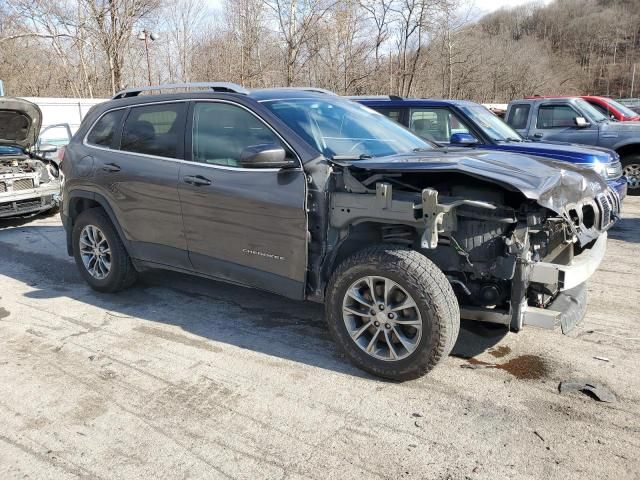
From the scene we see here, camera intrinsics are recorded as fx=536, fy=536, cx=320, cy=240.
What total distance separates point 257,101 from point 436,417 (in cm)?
254

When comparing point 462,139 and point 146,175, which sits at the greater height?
point 462,139

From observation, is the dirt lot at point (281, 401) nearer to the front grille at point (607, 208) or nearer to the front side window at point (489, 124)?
the front grille at point (607, 208)

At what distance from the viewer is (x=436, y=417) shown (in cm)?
306

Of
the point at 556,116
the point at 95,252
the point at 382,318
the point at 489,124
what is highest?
the point at 556,116

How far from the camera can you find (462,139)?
707 cm

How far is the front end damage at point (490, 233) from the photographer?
3.23 m

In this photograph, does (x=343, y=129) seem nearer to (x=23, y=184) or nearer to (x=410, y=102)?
(x=410, y=102)

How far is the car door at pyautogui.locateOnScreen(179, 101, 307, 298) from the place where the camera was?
373 centimetres

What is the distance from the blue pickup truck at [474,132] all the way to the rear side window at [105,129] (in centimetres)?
423

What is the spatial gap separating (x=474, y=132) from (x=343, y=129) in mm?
3935

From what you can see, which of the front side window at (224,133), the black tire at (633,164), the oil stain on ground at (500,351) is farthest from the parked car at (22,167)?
the black tire at (633,164)

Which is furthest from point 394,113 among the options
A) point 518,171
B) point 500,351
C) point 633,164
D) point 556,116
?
point 633,164

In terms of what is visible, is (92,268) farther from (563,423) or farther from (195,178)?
(563,423)

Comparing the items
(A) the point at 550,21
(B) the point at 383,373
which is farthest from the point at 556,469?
(A) the point at 550,21
